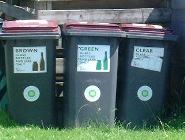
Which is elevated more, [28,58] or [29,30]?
[29,30]

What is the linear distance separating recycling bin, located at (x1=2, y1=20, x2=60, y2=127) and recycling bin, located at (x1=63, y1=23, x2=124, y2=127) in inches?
8.5

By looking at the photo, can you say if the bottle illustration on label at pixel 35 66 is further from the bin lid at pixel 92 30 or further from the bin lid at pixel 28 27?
the bin lid at pixel 92 30

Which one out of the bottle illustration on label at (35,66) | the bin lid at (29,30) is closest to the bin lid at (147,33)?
the bin lid at (29,30)

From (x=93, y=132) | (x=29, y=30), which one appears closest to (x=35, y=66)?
(x=29, y=30)

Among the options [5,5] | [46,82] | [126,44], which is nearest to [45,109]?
[46,82]

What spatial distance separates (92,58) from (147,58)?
715 millimetres

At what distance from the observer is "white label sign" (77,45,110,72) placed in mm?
6539

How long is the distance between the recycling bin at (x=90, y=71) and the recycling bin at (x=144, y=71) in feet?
0.72

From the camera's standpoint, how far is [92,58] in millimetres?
6535

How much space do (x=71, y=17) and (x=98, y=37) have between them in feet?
2.94

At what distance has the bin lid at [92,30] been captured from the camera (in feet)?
21.5

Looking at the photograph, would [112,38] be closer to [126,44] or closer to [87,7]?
[126,44]

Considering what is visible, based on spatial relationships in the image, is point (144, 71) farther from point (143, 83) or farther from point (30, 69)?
point (30, 69)

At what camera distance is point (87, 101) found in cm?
661
